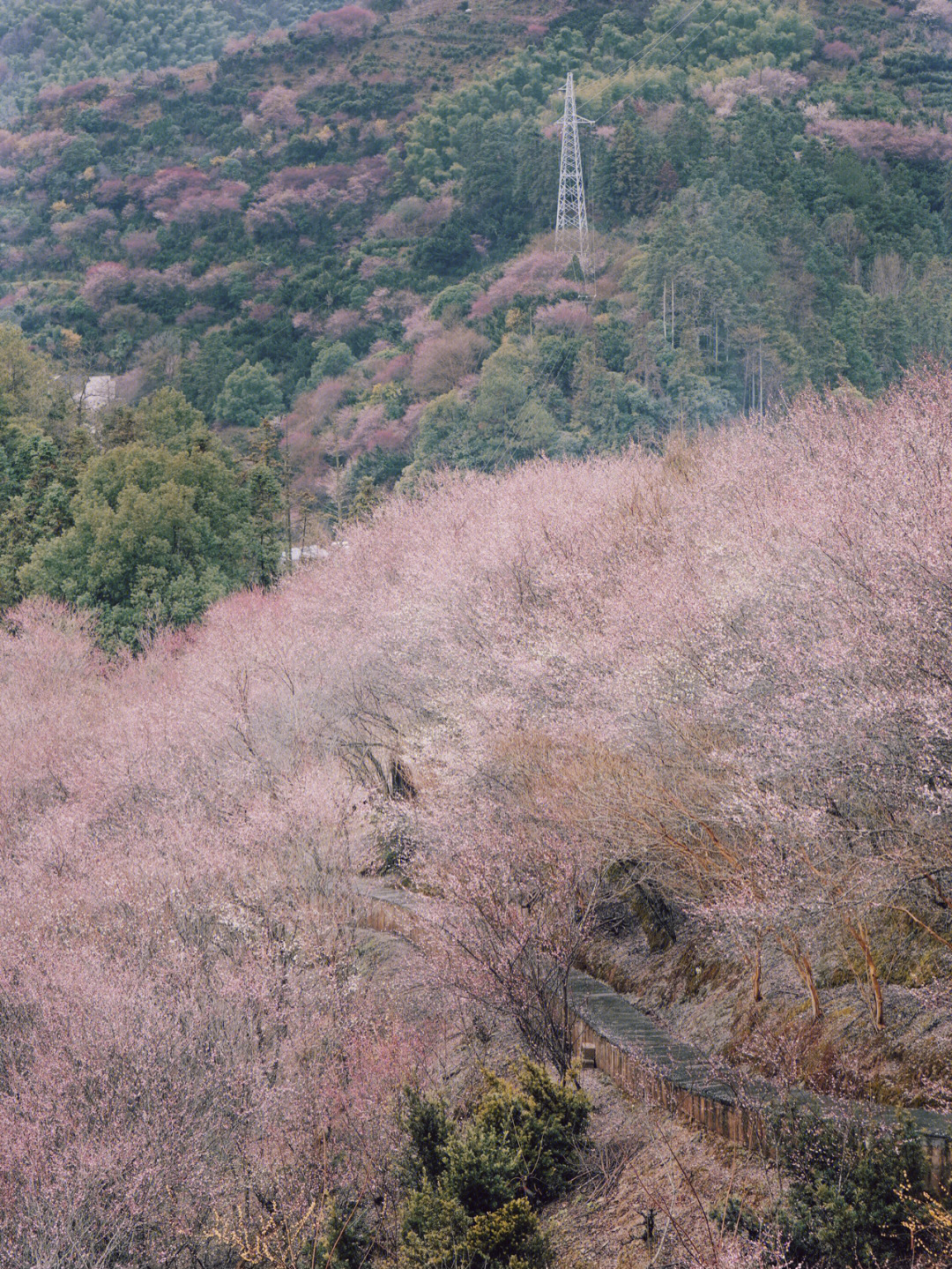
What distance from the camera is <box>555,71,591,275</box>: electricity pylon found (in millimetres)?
70312

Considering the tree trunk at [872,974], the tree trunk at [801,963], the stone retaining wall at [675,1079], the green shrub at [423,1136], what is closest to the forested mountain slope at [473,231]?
the stone retaining wall at [675,1079]

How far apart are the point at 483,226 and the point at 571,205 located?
32.0 ft

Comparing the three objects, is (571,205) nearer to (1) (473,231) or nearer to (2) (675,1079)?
(1) (473,231)

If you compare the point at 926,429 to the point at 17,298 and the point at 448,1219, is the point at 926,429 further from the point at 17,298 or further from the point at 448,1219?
the point at 17,298

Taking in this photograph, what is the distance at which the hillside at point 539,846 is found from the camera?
1298 centimetres

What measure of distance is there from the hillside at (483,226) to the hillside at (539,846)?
28002 mm

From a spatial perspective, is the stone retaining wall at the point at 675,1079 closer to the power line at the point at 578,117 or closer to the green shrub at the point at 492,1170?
the green shrub at the point at 492,1170

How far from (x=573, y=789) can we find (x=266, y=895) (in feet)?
18.6

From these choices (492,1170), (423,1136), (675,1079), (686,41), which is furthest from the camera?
(686,41)

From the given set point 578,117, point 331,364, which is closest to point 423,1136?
point 331,364

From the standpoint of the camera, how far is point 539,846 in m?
16.4

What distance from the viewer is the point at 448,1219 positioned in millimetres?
12562

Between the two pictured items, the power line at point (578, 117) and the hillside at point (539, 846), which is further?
the power line at point (578, 117)

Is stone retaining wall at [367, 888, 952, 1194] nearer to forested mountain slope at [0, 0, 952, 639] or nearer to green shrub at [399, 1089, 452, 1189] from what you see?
green shrub at [399, 1089, 452, 1189]
